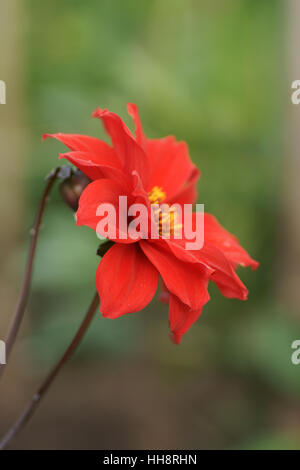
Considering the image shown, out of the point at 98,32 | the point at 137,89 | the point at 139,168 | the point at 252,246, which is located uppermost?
the point at 98,32

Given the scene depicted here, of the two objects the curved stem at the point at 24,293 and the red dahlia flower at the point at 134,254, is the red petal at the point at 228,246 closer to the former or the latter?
the red dahlia flower at the point at 134,254

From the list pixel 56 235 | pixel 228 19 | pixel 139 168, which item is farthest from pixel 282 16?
pixel 139 168

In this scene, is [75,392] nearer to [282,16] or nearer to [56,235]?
[56,235]

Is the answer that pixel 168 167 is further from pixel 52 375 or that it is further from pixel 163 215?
pixel 52 375

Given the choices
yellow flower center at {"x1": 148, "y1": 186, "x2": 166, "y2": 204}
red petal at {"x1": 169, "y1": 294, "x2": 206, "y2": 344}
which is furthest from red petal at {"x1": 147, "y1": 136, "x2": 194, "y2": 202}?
red petal at {"x1": 169, "y1": 294, "x2": 206, "y2": 344}

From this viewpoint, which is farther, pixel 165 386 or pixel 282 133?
pixel 282 133

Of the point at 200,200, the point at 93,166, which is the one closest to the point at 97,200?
the point at 93,166
